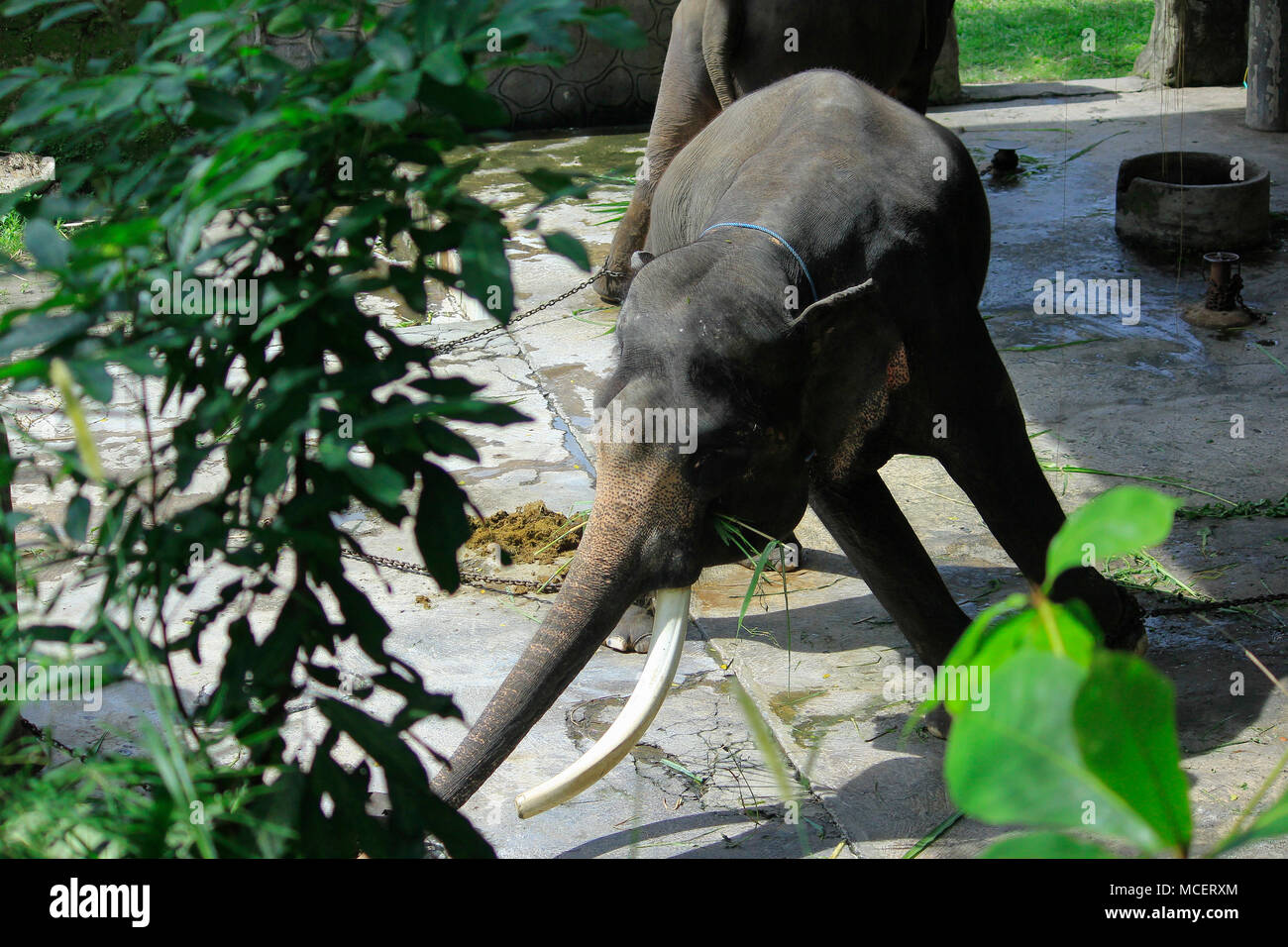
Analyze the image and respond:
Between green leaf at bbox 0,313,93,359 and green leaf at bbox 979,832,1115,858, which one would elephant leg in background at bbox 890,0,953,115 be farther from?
green leaf at bbox 979,832,1115,858

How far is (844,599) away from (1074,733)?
346cm

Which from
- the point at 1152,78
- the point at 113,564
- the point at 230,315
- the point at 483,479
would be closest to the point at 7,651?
the point at 113,564

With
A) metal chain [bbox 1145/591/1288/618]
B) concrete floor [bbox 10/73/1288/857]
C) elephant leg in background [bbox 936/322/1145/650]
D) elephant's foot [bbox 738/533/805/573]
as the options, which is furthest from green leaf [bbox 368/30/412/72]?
elephant's foot [bbox 738/533/805/573]

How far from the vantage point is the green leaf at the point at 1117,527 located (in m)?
0.75

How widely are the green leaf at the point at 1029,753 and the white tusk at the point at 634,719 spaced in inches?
72.2

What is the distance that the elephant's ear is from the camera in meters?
2.88

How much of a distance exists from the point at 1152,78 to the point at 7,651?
12.1 metres

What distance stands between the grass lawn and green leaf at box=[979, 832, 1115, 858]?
12.9m

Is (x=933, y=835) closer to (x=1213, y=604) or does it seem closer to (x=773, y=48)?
(x=1213, y=604)

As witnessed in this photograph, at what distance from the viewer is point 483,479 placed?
16.5 ft

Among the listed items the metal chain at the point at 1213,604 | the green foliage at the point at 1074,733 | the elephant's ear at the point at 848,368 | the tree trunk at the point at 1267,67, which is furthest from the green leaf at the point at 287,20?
the tree trunk at the point at 1267,67
